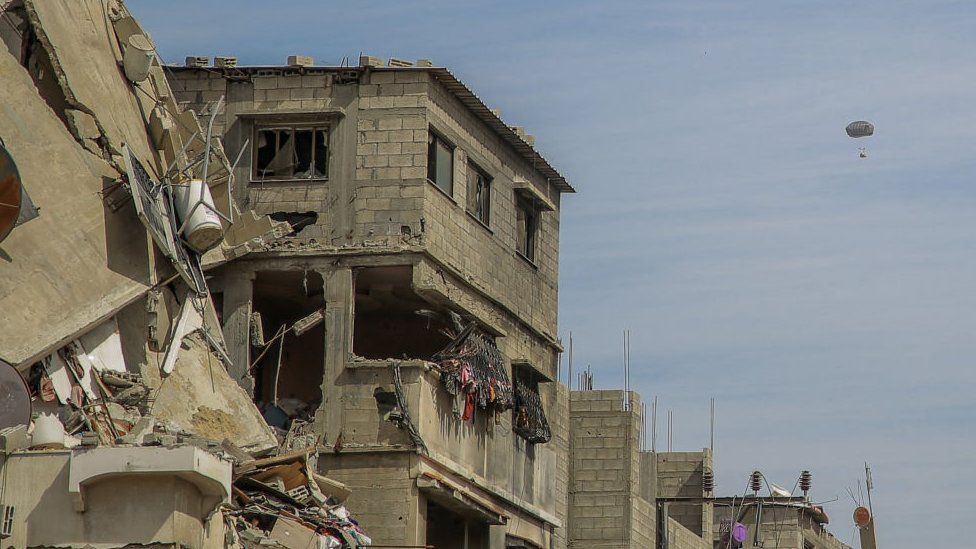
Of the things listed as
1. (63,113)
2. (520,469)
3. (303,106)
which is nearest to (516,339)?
(520,469)

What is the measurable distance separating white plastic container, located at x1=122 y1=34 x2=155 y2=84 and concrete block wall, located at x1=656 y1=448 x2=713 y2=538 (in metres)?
30.4

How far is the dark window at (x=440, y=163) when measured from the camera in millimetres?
36531

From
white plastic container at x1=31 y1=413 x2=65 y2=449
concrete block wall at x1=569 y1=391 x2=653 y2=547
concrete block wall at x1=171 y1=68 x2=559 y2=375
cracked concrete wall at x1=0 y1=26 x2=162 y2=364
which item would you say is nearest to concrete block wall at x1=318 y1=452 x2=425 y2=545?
concrete block wall at x1=171 y1=68 x2=559 y2=375

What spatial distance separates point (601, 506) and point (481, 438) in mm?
11612

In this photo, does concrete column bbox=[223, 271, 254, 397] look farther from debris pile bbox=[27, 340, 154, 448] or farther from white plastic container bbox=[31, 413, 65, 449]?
white plastic container bbox=[31, 413, 65, 449]

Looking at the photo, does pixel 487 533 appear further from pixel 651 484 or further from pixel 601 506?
pixel 651 484

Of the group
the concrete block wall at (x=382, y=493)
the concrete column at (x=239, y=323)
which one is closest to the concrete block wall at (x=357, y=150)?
the concrete column at (x=239, y=323)

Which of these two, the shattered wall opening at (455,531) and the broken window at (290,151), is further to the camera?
the shattered wall opening at (455,531)

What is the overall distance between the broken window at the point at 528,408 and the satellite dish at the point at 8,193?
1581 centimetres

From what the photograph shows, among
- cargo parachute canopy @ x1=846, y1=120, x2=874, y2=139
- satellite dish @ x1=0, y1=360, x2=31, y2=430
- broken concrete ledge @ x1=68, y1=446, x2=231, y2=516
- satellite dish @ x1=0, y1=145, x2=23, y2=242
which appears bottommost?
broken concrete ledge @ x1=68, y1=446, x2=231, y2=516

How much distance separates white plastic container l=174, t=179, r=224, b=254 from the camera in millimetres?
29266

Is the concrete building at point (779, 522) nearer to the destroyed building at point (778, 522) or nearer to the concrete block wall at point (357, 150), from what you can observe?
the destroyed building at point (778, 522)

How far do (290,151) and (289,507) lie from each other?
10.4m

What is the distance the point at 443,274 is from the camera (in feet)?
119
